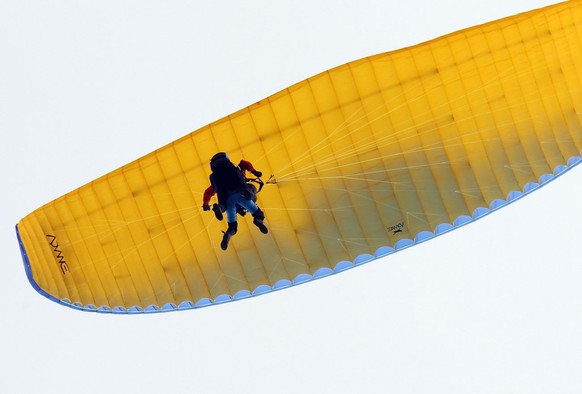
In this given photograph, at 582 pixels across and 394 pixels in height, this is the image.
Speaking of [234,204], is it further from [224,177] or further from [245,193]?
[224,177]

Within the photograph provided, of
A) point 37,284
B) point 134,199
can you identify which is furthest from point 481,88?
point 37,284

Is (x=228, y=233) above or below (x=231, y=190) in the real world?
below

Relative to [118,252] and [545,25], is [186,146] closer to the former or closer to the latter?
[118,252]

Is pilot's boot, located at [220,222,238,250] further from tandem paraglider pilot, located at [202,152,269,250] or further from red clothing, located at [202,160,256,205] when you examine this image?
red clothing, located at [202,160,256,205]

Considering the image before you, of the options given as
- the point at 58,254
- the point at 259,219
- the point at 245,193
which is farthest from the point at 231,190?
the point at 58,254

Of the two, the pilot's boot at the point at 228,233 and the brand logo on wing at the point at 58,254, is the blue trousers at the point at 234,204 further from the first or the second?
the brand logo on wing at the point at 58,254
